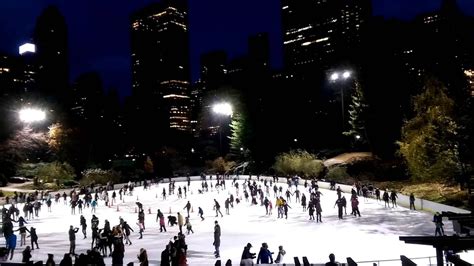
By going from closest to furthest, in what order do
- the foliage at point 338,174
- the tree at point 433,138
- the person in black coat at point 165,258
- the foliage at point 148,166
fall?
the person in black coat at point 165,258, the tree at point 433,138, the foliage at point 338,174, the foliage at point 148,166

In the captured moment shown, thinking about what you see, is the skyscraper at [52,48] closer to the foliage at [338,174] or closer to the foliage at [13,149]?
the foliage at [13,149]

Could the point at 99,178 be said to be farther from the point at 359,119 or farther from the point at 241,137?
the point at 359,119

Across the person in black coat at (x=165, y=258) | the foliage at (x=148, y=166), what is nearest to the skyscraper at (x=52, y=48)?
the foliage at (x=148, y=166)

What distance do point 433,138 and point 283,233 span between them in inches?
757

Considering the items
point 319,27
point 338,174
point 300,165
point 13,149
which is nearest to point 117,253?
point 13,149

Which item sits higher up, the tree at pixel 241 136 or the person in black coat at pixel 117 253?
the tree at pixel 241 136

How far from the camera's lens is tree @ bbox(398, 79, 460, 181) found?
33.8 meters

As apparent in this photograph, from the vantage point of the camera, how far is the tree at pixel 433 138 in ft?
111

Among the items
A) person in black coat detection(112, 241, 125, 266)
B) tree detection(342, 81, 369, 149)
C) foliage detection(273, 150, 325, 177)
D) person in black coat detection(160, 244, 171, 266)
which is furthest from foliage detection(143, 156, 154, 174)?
person in black coat detection(160, 244, 171, 266)

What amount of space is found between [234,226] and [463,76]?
3765cm

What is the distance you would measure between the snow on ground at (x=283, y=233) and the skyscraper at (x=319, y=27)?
154 meters

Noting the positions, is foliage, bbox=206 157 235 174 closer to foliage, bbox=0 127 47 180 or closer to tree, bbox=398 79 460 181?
foliage, bbox=0 127 47 180

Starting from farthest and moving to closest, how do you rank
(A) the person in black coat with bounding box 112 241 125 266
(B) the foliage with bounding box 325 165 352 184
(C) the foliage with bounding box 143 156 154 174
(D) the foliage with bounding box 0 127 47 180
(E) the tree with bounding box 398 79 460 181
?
1. (C) the foliage with bounding box 143 156 154 174
2. (B) the foliage with bounding box 325 165 352 184
3. (D) the foliage with bounding box 0 127 47 180
4. (E) the tree with bounding box 398 79 460 181
5. (A) the person in black coat with bounding box 112 241 125 266

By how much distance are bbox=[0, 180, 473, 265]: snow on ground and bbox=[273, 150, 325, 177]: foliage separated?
18555 mm
